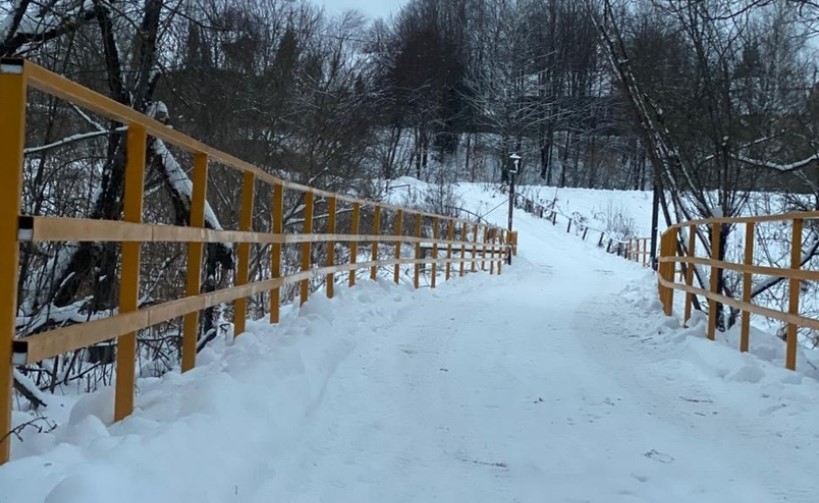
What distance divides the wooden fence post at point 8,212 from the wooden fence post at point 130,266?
0.86 meters

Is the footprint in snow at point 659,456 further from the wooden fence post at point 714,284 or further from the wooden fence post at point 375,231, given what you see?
the wooden fence post at point 375,231

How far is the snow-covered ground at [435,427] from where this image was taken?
115 inches

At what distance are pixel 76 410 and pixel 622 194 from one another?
5075 cm

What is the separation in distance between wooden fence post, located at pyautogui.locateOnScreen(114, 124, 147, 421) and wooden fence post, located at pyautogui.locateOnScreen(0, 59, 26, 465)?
2.83 feet

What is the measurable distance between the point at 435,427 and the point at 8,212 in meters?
2.72

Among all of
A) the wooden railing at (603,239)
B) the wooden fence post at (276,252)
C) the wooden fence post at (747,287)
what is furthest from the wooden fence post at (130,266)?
the wooden railing at (603,239)

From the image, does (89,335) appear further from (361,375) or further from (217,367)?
(361,375)

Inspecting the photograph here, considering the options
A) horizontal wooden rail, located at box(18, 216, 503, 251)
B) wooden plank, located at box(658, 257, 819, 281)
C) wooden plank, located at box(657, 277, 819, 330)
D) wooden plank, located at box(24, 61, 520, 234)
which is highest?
wooden plank, located at box(24, 61, 520, 234)

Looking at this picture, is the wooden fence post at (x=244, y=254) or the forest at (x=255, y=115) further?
the forest at (x=255, y=115)

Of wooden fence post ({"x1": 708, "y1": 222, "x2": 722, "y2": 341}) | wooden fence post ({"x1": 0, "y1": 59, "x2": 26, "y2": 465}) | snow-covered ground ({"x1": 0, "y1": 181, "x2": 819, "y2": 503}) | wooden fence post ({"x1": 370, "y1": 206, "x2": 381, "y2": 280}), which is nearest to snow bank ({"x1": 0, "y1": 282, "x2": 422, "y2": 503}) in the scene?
snow-covered ground ({"x1": 0, "y1": 181, "x2": 819, "y2": 503})

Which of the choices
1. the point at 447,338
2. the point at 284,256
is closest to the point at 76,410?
the point at 447,338

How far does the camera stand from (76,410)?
3.32 m

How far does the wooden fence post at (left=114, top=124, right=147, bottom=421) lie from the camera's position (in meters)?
3.32

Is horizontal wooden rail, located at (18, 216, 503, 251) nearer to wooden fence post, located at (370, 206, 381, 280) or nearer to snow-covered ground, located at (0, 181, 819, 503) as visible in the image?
snow-covered ground, located at (0, 181, 819, 503)
